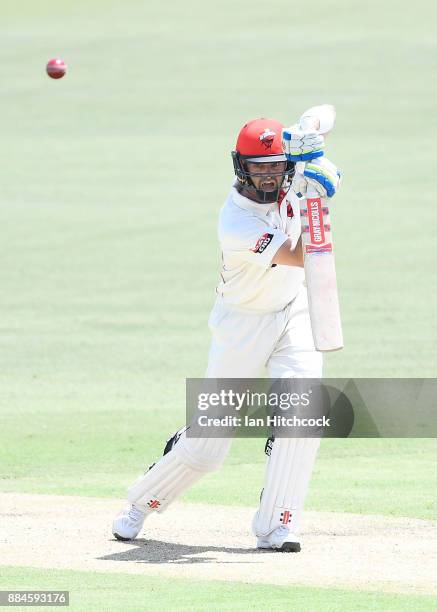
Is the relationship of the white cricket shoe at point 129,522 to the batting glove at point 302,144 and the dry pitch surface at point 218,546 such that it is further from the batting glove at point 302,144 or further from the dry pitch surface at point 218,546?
the batting glove at point 302,144

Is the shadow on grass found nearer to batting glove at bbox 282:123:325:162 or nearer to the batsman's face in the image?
the batsman's face

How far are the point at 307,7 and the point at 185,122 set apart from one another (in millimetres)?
10077

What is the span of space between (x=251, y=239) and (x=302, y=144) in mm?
503

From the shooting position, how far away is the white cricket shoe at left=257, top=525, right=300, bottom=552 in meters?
7.12

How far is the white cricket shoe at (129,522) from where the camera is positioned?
7.52 metres

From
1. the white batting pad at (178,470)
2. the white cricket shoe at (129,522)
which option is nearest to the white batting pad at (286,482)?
the white batting pad at (178,470)

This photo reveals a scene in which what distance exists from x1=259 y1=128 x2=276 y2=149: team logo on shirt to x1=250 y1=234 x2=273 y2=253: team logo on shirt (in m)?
0.48

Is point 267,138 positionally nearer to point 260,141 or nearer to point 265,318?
point 260,141

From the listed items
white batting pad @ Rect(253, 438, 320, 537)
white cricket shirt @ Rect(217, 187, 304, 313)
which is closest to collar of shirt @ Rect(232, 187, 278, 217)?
white cricket shirt @ Rect(217, 187, 304, 313)

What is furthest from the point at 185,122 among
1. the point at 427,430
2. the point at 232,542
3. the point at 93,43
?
the point at 232,542

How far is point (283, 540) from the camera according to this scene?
7133 millimetres

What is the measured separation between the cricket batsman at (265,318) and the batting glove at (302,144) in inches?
2.3

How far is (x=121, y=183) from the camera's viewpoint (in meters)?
24.6

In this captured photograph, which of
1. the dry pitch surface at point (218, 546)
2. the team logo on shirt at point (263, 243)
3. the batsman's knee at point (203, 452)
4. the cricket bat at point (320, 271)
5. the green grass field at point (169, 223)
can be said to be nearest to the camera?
the dry pitch surface at point (218, 546)
